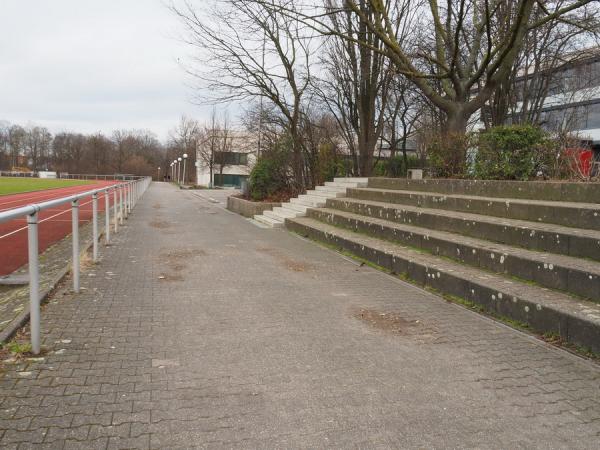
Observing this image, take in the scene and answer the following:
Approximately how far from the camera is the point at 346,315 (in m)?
5.50

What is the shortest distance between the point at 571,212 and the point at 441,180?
161 inches

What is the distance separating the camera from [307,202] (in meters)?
15.9

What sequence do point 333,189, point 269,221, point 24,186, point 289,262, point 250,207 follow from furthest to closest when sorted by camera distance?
point 24,186 → point 250,207 → point 269,221 → point 333,189 → point 289,262

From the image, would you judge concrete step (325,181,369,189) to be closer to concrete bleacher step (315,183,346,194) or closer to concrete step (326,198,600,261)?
concrete bleacher step (315,183,346,194)

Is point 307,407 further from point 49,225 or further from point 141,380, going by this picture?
point 49,225

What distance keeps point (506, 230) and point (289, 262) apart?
3.73 m

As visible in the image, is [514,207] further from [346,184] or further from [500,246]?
[346,184]

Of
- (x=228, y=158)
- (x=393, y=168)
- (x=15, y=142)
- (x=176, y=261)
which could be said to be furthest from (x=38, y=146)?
(x=176, y=261)

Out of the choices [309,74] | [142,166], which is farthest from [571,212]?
[142,166]

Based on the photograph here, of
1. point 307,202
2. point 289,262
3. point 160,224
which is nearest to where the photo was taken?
point 289,262

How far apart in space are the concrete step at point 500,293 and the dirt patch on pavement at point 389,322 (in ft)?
3.15

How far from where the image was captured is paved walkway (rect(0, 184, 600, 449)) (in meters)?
2.90

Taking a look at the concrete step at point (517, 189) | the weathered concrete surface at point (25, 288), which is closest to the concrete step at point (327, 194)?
the concrete step at point (517, 189)

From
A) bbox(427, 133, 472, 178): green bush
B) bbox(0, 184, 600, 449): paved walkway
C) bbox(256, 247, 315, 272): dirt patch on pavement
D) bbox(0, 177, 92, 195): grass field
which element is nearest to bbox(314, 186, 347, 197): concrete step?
bbox(427, 133, 472, 178): green bush
